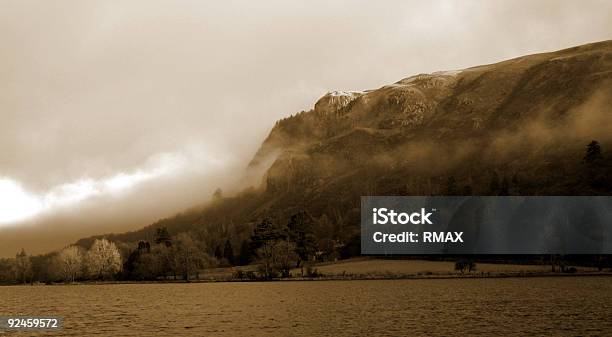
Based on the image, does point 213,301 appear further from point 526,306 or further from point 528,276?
point 528,276

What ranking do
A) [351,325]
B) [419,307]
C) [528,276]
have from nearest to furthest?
[351,325], [419,307], [528,276]

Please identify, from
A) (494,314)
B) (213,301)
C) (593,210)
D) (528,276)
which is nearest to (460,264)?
(528,276)

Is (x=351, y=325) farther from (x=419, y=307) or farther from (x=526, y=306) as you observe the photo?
(x=526, y=306)

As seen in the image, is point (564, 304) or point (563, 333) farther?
point (564, 304)

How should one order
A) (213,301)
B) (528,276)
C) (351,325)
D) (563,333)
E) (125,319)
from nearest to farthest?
(563,333)
(351,325)
(125,319)
(213,301)
(528,276)

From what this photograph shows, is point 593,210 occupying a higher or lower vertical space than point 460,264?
higher

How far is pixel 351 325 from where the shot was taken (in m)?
69.6

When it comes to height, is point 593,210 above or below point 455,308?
above

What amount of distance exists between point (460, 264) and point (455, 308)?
106 m

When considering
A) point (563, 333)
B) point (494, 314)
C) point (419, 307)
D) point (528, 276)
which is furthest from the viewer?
point (528, 276)

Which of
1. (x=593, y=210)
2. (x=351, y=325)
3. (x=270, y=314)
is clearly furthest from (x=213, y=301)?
(x=593, y=210)

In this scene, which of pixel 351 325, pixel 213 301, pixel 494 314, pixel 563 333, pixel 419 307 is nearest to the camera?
pixel 563 333

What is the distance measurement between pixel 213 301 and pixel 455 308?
155ft

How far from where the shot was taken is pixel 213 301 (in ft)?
371
